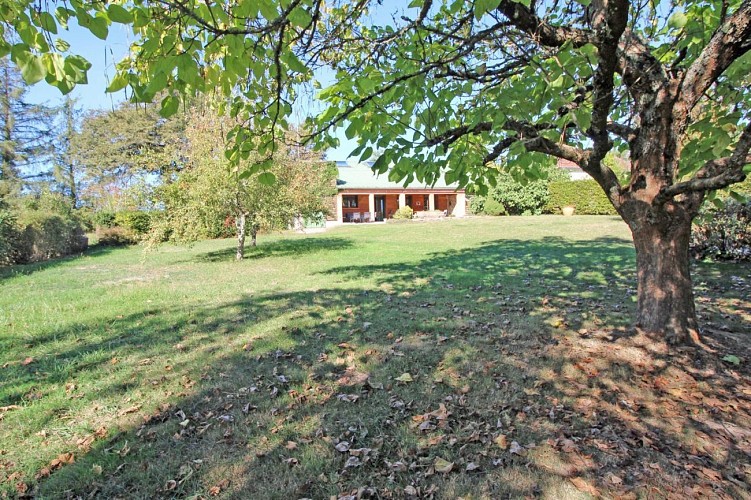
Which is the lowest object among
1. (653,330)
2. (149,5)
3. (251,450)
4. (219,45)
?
(251,450)

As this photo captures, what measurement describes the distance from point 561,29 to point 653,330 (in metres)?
2.99

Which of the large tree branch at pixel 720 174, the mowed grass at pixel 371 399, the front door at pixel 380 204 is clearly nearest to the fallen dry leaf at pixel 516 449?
the mowed grass at pixel 371 399

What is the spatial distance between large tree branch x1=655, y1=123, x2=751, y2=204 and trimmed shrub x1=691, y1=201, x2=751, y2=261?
20.8 ft

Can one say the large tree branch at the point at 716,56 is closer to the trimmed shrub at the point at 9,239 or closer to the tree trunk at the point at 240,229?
the tree trunk at the point at 240,229

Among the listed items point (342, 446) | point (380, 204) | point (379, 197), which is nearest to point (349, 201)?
point (379, 197)

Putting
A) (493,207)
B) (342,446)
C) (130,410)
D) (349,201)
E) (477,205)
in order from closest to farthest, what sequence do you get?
(342,446) < (130,410) < (493,207) < (477,205) < (349,201)

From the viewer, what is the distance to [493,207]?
32.1m

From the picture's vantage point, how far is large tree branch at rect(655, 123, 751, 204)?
266cm

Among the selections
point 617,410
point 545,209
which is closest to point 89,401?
point 617,410

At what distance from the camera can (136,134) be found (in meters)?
33.7

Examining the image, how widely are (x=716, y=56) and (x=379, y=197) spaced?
3549cm

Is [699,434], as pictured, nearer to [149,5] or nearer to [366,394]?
[366,394]

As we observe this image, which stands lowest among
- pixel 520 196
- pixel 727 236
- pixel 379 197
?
pixel 727 236

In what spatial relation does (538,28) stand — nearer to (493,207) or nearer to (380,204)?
(493,207)
